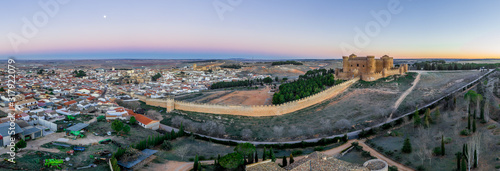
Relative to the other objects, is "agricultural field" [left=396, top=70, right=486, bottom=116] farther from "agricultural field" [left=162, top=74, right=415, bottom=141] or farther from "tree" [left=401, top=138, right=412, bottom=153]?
"tree" [left=401, top=138, right=412, bottom=153]

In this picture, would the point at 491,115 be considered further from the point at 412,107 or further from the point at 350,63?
the point at 350,63

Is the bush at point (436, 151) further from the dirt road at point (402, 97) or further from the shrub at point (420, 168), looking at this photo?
the dirt road at point (402, 97)

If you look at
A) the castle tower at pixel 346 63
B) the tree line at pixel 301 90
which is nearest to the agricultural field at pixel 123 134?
the tree line at pixel 301 90

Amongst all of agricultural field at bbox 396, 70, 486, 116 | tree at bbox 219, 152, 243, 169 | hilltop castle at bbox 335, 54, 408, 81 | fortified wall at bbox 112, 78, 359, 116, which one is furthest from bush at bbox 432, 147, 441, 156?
hilltop castle at bbox 335, 54, 408, 81

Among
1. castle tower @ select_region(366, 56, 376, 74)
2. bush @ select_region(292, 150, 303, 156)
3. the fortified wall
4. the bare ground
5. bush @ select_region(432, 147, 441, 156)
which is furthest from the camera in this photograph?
castle tower @ select_region(366, 56, 376, 74)

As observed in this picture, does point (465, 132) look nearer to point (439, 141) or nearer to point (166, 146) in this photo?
point (439, 141)

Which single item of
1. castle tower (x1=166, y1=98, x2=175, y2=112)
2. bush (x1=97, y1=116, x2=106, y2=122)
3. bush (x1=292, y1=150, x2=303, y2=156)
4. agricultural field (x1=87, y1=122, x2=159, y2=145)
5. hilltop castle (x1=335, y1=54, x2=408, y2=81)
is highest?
hilltop castle (x1=335, y1=54, x2=408, y2=81)

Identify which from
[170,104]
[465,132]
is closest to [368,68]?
[465,132]
